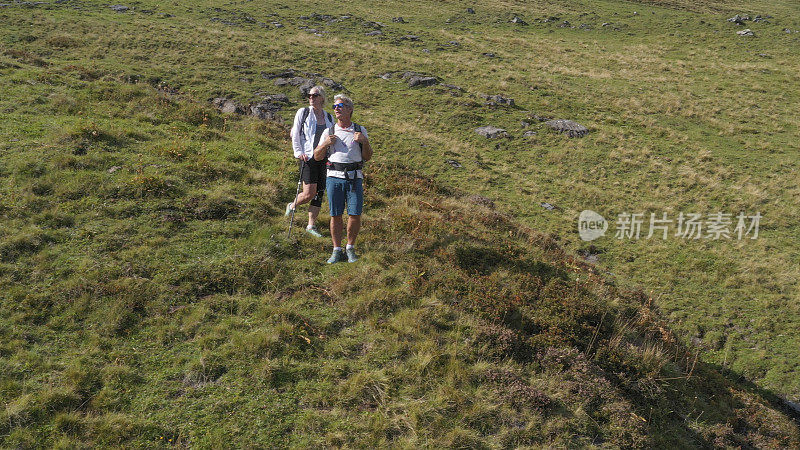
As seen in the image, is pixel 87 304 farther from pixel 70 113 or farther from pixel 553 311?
pixel 70 113

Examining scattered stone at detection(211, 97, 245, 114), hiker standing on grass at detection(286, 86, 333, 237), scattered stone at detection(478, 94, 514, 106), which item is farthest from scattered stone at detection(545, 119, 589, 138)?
Answer: hiker standing on grass at detection(286, 86, 333, 237)

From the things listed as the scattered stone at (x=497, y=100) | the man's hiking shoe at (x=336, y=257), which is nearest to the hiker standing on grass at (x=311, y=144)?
the man's hiking shoe at (x=336, y=257)

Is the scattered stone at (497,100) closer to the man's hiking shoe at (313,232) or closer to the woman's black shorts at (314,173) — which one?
the woman's black shorts at (314,173)

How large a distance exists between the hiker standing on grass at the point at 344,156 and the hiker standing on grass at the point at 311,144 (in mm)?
872

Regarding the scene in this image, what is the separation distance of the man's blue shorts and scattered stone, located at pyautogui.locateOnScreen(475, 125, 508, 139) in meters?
16.4

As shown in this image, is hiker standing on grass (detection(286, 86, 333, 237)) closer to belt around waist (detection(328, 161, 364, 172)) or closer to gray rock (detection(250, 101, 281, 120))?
belt around waist (detection(328, 161, 364, 172))

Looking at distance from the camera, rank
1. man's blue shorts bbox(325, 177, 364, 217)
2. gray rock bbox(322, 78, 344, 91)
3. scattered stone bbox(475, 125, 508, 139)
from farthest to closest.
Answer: gray rock bbox(322, 78, 344, 91), scattered stone bbox(475, 125, 508, 139), man's blue shorts bbox(325, 177, 364, 217)

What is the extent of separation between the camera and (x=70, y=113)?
1367cm

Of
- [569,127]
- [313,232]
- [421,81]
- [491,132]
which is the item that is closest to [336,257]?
[313,232]

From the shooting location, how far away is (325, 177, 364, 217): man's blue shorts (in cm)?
796

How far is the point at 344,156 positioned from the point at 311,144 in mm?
1405

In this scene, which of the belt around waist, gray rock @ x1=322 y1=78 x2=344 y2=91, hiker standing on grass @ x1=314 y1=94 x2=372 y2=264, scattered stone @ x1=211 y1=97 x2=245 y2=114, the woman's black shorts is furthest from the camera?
gray rock @ x1=322 y1=78 x2=344 y2=91

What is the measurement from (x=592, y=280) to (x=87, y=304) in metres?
10.8

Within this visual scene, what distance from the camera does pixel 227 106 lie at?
21250 millimetres
